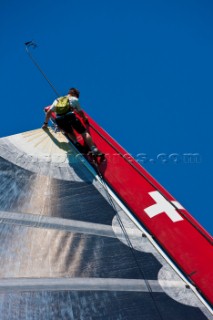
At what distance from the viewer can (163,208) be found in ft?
21.6

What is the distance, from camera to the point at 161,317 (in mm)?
4918

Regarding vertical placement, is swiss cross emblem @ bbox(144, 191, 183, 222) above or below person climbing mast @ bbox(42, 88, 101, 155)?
below

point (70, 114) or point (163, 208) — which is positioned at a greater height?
point (70, 114)

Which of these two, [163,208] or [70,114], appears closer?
[163,208]

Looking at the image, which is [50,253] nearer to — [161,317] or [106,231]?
[106,231]

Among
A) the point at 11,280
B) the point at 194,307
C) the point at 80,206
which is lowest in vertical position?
the point at 194,307

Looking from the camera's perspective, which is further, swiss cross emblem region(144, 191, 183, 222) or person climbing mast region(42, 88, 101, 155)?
person climbing mast region(42, 88, 101, 155)

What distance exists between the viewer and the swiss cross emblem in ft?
21.1

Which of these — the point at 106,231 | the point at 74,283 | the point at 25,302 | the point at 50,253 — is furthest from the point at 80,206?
the point at 25,302

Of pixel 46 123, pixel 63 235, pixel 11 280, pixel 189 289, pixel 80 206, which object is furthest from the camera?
pixel 46 123

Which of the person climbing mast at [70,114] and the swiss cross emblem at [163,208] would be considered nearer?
the swiss cross emblem at [163,208]

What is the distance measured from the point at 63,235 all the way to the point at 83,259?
529 millimetres

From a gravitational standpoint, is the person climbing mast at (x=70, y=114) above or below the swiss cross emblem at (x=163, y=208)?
above

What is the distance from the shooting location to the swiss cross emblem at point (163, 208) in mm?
6446
